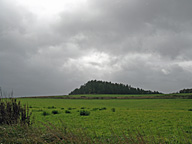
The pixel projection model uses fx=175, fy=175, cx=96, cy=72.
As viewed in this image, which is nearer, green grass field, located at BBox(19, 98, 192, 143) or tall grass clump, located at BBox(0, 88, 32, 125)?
green grass field, located at BBox(19, 98, 192, 143)

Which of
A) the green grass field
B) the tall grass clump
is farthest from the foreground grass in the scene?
the tall grass clump

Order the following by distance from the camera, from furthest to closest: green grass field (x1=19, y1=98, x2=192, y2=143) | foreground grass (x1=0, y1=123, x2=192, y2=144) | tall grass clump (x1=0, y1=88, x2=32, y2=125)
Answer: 1. tall grass clump (x1=0, y1=88, x2=32, y2=125)
2. green grass field (x1=19, y1=98, x2=192, y2=143)
3. foreground grass (x1=0, y1=123, x2=192, y2=144)

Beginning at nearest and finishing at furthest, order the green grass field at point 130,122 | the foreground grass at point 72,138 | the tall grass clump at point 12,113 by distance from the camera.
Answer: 1. the foreground grass at point 72,138
2. the green grass field at point 130,122
3. the tall grass clump at point 12,113

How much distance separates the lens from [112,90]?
160 m

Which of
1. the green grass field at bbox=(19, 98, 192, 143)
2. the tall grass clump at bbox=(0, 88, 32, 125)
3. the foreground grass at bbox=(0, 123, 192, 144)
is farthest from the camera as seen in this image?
the tall grass clump at bbox=(0, 88, 32, 125)

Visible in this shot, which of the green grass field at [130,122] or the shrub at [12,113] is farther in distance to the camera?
the shrub at [12,113]

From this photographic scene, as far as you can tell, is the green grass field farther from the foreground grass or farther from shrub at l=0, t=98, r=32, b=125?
shrub at l=0, t=98, r=32, b=125

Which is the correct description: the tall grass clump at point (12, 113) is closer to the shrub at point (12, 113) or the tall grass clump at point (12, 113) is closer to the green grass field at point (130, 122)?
the shrub at point (12, 113)

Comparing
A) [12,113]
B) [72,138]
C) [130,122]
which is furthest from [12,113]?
[130,122]

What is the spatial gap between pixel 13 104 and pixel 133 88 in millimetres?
169272

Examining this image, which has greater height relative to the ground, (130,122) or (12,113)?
(12,113)

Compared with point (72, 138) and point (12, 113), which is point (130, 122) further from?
point (12, 113)

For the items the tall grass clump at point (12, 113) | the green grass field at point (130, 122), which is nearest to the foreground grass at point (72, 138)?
the green grass field at point (130, 122)

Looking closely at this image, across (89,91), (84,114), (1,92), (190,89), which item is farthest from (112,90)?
(1,92)
